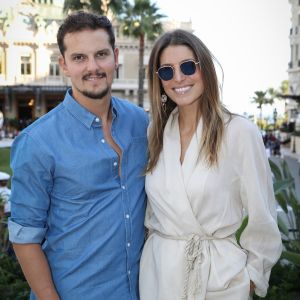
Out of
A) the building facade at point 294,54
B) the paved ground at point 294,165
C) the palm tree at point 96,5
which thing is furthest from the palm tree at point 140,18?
the building facade at point 294,54

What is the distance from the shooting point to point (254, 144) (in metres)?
2.07

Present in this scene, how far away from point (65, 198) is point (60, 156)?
18 centimetres

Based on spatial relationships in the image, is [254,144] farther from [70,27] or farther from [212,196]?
[70,27]

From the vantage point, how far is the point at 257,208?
212 cm

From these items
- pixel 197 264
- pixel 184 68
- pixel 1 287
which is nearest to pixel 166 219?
pixel 197 264

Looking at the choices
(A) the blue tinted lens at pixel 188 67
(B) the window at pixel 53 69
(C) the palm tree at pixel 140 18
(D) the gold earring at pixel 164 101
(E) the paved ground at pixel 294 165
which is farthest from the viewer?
(B) the window at pixel 53 69

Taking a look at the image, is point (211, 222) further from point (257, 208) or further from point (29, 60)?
point (29, 60)

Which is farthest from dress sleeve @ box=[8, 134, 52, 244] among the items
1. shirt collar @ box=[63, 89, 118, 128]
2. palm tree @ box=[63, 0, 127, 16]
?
palm tree @ box=[63, 0, 127, 16]

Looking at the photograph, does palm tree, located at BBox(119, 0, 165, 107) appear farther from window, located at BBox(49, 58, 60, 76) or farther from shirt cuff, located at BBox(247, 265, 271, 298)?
shirt cuff, located at BBox(247, 265, 271, 298)

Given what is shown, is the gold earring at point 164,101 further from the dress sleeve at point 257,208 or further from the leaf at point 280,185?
the leaf at point 280,185

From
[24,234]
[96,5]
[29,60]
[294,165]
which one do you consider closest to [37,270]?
[24,234]

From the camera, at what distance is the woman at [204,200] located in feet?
6.79

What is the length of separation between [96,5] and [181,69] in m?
20.8

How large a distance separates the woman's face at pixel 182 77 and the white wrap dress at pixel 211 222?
0.17m
